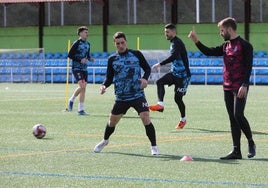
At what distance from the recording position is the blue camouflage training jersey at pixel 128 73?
45.4 feet

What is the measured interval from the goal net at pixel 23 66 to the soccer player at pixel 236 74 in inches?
1406

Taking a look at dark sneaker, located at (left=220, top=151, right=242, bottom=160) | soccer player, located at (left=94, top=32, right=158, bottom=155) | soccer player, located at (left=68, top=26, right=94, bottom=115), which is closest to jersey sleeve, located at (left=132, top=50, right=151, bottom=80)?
soccer player, located at (left=94, top=32, right=158, bottom=155)

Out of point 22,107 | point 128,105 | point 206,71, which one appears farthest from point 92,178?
point 206,71

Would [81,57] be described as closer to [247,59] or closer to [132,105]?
[132,105]

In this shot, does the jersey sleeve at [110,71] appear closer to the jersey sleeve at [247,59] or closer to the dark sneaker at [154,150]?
the dark sneaker at [154,150]

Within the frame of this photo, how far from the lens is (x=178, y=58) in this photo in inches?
764

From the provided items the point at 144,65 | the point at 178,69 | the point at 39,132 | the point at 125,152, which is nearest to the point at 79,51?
the point at 178,69

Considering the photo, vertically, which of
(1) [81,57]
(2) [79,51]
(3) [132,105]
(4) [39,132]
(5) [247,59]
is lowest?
(4) [39,132]

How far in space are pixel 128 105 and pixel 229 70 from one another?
1713 mm

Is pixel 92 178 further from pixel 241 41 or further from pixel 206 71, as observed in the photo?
pixel 206 71

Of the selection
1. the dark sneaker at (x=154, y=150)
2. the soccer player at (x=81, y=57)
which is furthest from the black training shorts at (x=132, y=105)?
the soccer player at (x=81, y=57)

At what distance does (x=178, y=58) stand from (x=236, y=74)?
20.8 ft

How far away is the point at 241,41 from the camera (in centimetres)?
1307

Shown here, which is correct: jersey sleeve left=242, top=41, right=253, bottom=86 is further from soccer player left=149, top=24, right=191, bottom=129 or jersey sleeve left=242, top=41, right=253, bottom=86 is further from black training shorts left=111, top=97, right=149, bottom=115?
soccer player left=149, top=24, right=191, bottom=129
